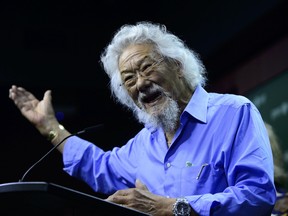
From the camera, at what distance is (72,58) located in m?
5.01

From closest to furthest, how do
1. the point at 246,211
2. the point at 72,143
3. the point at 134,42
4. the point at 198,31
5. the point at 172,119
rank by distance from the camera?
the point at 246,211 → the point at 172,119 → the point at 134,42 → the point at 72,143 → the point at 198,31

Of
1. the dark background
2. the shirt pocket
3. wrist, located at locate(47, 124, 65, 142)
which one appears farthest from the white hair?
the dark background

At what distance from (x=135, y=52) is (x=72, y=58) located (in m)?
2.90

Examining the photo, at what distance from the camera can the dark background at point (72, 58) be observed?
4520 millimetres

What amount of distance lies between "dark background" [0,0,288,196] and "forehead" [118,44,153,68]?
6.97ft

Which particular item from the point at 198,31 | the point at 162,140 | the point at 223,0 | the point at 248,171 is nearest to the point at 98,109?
the point at 198,31

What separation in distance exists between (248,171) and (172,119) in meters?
0.42

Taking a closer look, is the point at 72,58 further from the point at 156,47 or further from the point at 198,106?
the point at 198,106

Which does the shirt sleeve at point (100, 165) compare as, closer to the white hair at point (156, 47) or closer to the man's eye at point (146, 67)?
the white hair at point (156, 47)

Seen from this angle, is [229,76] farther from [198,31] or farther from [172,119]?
[172,119]

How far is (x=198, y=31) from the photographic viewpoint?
458 cm

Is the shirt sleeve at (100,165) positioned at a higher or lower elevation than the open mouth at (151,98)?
lower

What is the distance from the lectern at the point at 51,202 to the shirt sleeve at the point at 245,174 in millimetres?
383

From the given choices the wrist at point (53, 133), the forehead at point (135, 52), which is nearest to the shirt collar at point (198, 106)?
the forehead at point (135, 52)
